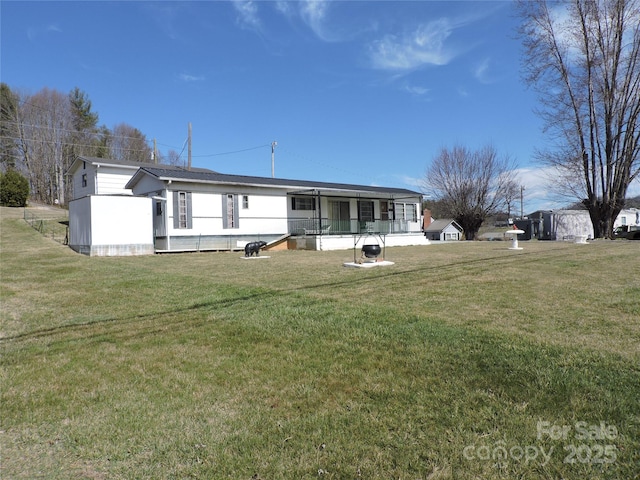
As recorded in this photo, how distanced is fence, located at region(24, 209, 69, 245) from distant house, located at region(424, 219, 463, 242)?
35.5 m

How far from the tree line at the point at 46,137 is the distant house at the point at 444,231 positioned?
3146 cm

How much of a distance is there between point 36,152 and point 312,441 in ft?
147

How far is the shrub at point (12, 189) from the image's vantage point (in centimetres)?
3011

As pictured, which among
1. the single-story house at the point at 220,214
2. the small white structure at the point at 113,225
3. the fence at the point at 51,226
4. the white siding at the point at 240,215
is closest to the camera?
the small white structure at the point at 113,225

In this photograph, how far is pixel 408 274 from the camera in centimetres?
851

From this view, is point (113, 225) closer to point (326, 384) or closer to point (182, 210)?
point (182, 210)

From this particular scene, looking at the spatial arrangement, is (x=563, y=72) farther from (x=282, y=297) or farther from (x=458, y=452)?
(x=458, y=452)

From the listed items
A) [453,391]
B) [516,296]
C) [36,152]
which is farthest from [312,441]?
[36,152]

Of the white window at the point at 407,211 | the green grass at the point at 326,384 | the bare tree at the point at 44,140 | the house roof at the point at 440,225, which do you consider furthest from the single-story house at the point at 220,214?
the house roof at the point at 440,225

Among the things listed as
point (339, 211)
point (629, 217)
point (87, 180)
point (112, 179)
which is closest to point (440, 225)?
point (629, 217)

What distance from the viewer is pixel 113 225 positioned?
1562 cm

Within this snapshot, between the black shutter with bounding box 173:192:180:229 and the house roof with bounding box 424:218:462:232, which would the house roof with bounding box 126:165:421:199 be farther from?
the house roof with bounding box 424:218:462:232

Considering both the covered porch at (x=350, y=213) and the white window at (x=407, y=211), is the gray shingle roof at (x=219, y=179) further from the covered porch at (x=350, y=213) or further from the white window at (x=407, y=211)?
the white window at (x=407, y=211)

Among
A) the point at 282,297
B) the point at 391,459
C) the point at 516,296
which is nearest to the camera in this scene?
the point at 391,459
